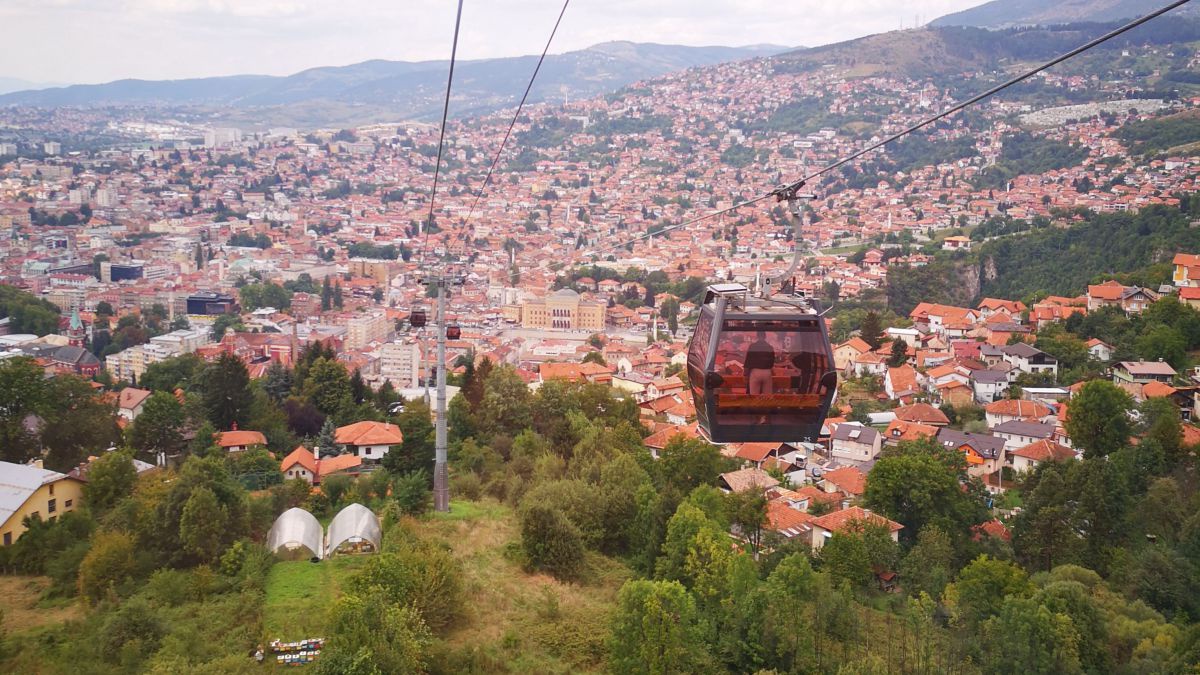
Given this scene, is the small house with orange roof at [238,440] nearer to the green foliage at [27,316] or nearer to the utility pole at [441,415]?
the utility pole at [441,415]

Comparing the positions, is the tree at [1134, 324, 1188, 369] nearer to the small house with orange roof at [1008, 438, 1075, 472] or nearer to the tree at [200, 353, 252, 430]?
the small house with orange roof at [1008, 438, 1075, 472]

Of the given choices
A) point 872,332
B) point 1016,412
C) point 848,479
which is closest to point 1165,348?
point 1016,412

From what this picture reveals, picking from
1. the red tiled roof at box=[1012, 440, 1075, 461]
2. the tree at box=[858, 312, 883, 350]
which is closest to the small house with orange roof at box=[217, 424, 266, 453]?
the red tiled roof at box=[1012, 440, 1075, 461]

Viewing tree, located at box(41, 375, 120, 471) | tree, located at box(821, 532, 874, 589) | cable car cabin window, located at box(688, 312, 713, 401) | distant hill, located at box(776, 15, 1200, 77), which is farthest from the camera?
distant hill, located at box(776, 15, 1200, 77)

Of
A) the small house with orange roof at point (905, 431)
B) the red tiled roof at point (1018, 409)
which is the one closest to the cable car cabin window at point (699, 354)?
the small house with orange roof at point (905, 431)

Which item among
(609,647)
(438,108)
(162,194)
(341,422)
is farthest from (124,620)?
(438,108)

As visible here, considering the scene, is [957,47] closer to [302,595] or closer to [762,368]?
[302,595]
